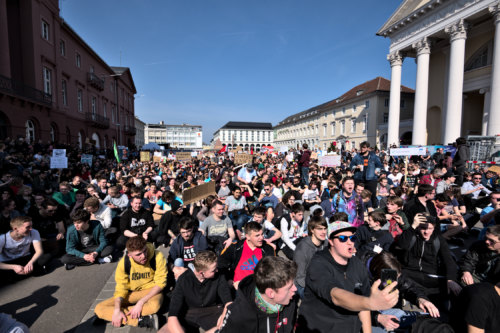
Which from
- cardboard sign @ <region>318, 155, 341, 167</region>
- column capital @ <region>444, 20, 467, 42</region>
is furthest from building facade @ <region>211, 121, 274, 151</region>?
cardboard sign @ <region>318, 155, 341, 167</region>

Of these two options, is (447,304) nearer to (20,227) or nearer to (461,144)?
(20,227)

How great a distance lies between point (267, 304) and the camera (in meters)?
2.06

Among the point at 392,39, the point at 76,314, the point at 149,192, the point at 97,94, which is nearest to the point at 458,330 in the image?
the point at 76,314

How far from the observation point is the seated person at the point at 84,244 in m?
5.02

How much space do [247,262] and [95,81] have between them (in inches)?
1525

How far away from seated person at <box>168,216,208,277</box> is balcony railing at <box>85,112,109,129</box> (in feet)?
110

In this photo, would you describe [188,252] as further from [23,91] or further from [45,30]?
[45,30]

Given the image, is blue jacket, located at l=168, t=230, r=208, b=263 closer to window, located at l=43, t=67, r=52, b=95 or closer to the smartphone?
the smartphone

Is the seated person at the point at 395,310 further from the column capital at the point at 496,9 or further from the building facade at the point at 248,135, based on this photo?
the building facade at the point at 248,135

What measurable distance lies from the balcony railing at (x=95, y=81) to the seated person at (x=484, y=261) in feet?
130

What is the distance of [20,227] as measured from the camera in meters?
4.43

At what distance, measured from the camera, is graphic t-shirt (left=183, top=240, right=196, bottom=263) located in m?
4.25

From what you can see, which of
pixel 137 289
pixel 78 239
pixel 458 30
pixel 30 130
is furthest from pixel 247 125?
pixel 137 289

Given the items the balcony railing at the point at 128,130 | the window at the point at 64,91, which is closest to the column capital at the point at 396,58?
the window at the point at 64,91
